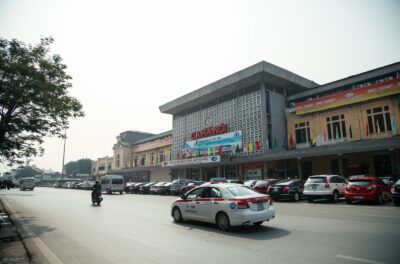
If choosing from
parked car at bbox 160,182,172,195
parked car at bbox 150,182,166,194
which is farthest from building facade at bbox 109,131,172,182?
parked car at bbox 160,182,172,195

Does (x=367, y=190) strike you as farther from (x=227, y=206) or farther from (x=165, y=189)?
(x=165, y=189)

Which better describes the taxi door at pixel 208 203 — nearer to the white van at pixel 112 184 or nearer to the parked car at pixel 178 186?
the parked car at pixel 178 186

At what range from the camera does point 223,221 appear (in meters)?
8.02

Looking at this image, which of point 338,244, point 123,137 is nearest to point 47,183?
point 123,137

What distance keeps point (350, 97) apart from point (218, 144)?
17.3m

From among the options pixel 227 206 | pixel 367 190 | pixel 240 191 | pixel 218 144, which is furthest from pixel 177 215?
pixel 218 144

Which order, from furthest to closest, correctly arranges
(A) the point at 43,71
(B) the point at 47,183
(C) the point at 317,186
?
(B) the point at 47,183 < (C) the point at 317,186 < (A) the point at 43,71

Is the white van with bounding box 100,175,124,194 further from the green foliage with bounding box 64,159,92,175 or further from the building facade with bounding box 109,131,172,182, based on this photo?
the green foliage with bounding box 64,159,92,175

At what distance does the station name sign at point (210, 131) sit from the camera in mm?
37047

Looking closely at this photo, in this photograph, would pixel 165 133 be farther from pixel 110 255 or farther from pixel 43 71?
pixel 110 255

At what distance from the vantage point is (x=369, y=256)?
16.4 ft

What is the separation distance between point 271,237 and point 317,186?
32.8 ft

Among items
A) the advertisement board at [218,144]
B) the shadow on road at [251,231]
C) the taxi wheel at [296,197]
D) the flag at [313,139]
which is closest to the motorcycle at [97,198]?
the shadow on road at [251,231]

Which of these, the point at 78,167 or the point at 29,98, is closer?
the point at 29,98
